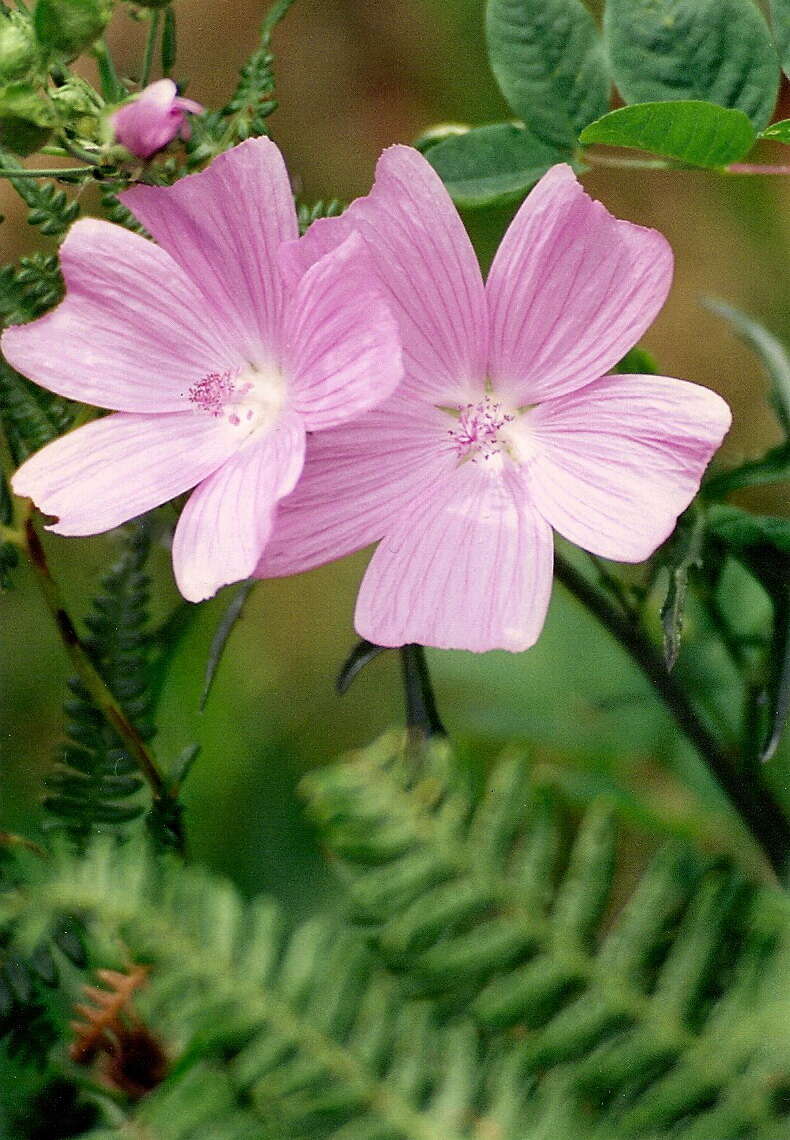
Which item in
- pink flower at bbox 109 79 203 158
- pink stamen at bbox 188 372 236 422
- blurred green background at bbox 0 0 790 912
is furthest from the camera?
blurred green background at bbox 0 0 790 912

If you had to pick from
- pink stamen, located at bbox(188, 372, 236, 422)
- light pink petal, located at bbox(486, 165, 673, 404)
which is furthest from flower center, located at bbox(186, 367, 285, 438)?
light pink petal, located at bbox(486, 165, 673, 404)

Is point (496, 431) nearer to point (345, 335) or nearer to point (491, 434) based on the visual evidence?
point (491, 434)

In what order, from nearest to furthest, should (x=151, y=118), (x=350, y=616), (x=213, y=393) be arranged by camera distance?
(x=151, y=118)
(x=213, y=393)
(x=350, y=616)

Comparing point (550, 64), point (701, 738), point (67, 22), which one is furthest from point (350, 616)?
point (67, 22)

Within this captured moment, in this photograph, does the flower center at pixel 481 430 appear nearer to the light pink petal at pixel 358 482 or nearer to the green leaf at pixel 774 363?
the light pink petal at pixel 358 482

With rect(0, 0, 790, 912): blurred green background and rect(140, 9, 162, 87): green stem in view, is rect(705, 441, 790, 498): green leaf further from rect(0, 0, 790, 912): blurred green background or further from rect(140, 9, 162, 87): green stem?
rect(140, 9, 162, 87): green stem
